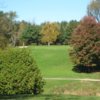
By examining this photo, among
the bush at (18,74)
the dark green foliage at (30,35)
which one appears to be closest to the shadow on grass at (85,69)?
the bush at (18,74)

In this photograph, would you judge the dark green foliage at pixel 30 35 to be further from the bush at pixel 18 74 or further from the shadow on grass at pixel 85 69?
the bush at pixel 18 74

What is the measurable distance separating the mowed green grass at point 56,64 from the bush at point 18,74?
92.4 ft

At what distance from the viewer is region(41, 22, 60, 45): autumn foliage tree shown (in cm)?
10806

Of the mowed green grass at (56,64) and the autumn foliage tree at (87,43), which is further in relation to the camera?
the autumn foliage tree at (87,43)

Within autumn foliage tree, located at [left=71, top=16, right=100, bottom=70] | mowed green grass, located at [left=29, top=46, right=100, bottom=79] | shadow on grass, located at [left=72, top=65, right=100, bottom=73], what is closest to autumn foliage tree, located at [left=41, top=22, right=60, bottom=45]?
mowed green grass, located at [left=29, top=46, right=100, bottom=79]

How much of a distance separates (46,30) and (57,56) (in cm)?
4261

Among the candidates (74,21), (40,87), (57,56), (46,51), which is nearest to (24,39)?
(74,21)

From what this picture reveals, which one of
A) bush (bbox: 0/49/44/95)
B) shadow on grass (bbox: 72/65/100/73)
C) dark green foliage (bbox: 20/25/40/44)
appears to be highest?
dark green foliage (bbox: 20/25/40/44)

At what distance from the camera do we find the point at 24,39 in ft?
362

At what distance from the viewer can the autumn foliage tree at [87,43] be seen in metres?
50.8

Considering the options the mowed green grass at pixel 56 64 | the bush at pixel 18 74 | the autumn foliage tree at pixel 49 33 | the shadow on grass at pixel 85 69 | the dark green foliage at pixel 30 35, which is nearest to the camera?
the bush at pixel 18 74

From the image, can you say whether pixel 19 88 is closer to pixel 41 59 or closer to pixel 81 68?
pixel 81 68

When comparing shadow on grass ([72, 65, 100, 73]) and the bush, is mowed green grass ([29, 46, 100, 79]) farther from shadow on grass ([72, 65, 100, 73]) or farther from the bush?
the bush

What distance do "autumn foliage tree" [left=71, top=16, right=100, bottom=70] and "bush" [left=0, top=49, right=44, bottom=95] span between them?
29.9m
